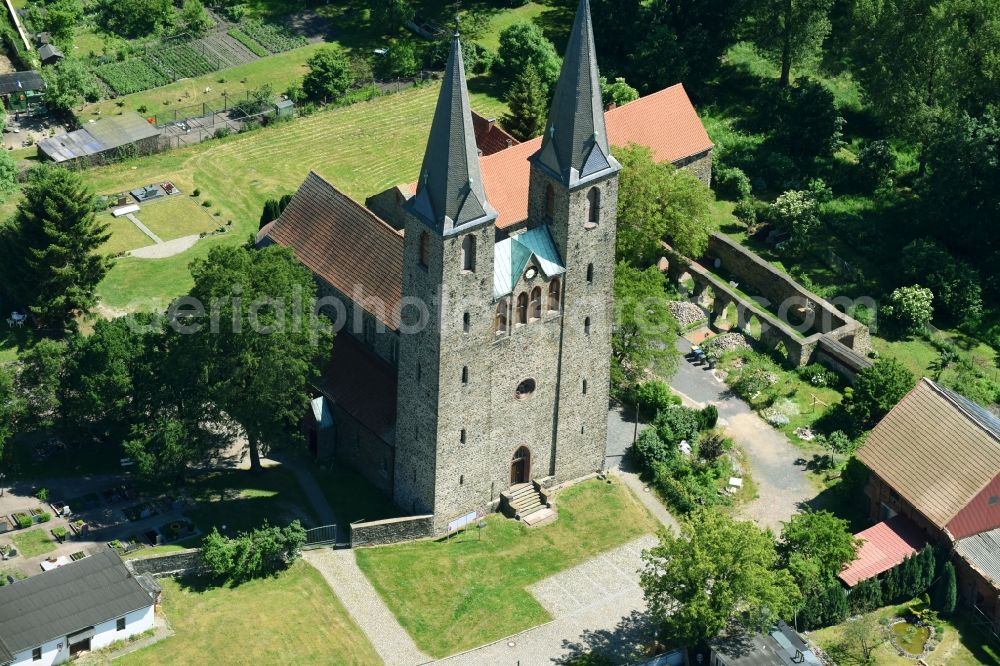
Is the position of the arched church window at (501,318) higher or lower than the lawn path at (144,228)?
higher

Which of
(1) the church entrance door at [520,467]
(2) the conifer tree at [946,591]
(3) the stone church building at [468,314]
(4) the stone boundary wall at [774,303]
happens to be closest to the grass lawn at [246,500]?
(3) the stone church building at [468,314]

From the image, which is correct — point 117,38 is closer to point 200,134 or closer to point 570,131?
point 200,134

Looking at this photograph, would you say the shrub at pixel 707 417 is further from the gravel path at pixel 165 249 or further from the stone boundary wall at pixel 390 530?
the gravel path at pixel 165 249

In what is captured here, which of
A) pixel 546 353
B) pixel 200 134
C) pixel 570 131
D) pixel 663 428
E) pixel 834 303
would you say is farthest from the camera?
pixel 200 134

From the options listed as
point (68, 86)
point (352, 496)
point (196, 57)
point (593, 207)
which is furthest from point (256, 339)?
point (196, 57)

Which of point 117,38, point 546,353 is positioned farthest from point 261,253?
point 117,38
